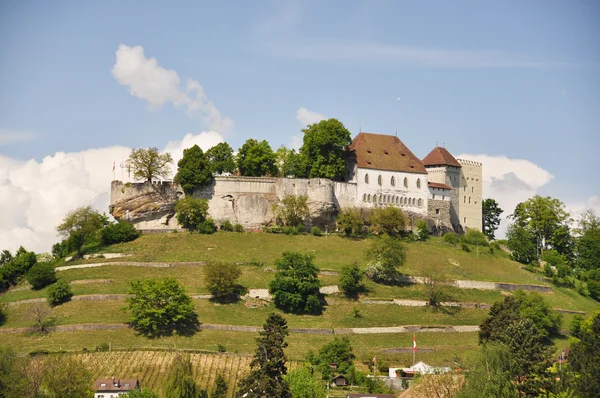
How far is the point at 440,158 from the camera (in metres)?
117

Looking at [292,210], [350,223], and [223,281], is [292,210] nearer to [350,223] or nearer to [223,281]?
[350,223]

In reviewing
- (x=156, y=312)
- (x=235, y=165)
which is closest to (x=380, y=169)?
(x=235, y=165)

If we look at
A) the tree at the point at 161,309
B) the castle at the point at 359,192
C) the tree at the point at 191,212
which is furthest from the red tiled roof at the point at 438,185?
the tree at the point at 161,309

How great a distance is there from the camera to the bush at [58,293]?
3346 inches

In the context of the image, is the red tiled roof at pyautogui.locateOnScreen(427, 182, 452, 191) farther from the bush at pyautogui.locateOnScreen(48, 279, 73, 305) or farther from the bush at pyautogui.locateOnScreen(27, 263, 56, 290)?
the bush at pyautogui.locateOnScreen(48, 279, 73, 305)

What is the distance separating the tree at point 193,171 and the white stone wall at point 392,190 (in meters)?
16.5

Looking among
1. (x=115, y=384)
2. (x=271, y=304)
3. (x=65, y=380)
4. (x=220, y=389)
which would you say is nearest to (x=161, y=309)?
(x=271, y=304)

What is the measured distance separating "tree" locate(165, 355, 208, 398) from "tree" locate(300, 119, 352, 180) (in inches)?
1688

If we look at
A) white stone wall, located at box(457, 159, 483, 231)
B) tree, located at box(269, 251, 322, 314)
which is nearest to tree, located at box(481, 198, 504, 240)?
white stone wall, located at box(457, 159, 483, 231)

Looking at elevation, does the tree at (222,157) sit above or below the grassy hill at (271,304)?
above

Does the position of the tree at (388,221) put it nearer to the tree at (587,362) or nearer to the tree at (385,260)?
the tree at (385,260)

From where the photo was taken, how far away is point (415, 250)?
332 ft

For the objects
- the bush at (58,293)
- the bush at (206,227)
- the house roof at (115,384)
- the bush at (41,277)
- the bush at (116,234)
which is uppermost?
the bush at (206,227)

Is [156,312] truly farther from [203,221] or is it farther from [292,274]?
[203,221]
